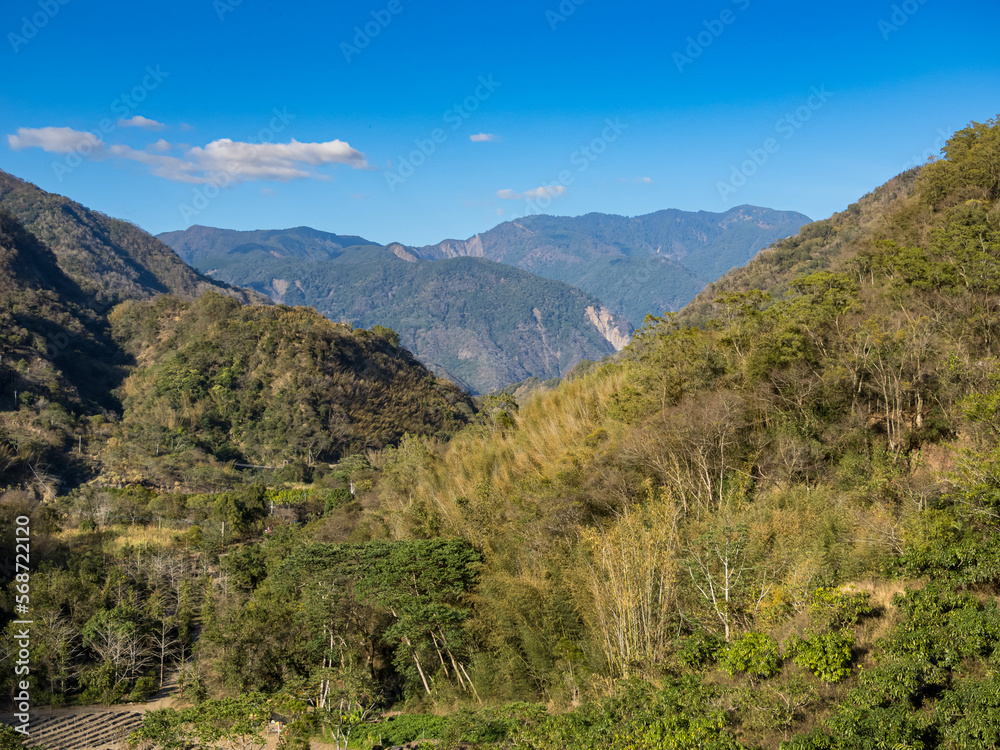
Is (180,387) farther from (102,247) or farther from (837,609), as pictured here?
(102,247)

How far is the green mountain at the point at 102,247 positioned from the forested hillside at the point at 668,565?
93.5m

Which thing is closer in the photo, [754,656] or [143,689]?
[754,656]

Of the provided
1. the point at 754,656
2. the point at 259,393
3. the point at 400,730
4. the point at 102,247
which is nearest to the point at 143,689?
the point at 400,730

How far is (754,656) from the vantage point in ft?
35.5

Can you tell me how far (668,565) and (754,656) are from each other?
2.87 meters

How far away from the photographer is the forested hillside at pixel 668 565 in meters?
10.6

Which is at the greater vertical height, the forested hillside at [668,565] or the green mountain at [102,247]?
the green mountain at [102,247]

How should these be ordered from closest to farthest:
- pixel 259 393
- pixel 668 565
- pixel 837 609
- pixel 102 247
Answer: pixel 837 609, pixel 668 565, pixel 259 393, pixel 102 247

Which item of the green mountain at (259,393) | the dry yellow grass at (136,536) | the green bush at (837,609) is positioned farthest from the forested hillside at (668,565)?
the green mountain at (259,393)

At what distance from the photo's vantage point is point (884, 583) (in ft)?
41.7

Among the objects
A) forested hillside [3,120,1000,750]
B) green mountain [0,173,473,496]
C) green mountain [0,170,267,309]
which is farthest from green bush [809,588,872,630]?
green mountain [0,170,267,309]

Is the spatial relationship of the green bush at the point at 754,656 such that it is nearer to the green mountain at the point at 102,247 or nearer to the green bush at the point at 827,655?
the green bush at the point at 827,655

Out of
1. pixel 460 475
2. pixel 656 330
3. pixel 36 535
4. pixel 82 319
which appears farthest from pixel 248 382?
pixel 656 330

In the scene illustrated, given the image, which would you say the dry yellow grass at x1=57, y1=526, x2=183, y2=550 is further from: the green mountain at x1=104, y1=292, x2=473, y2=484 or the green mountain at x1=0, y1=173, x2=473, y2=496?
the green mountain at x1=104, y1=292, x2=473, y2=484
